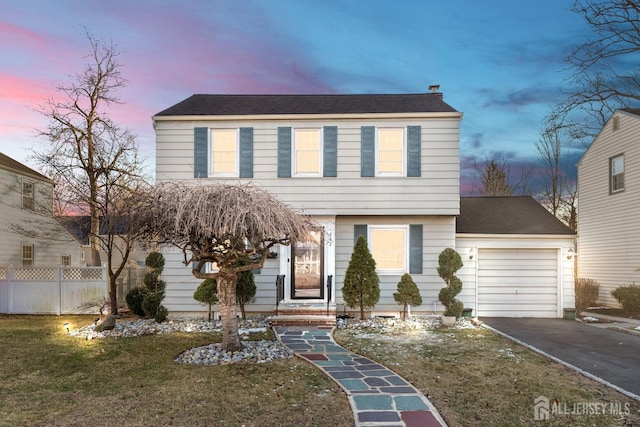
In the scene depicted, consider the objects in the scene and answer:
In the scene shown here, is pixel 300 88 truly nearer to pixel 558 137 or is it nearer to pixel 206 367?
pixel 206 367

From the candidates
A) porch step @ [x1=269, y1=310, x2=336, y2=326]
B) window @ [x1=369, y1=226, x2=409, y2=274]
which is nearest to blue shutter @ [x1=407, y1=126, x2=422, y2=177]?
window @ [x1=369, y1=226, x2=409, y2=274]

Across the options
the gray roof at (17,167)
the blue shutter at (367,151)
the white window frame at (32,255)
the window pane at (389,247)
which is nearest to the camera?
the blue shutter at (367,151)

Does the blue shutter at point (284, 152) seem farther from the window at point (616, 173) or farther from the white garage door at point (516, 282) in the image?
the window at point (616, 173)

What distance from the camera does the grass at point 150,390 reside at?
15.4 ft

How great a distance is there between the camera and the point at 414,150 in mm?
11656

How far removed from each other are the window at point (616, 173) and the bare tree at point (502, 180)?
12.3 metres

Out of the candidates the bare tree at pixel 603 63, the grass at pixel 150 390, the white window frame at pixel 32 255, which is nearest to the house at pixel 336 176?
the grass at pixel 150 390

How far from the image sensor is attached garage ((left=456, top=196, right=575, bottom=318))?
12.4m

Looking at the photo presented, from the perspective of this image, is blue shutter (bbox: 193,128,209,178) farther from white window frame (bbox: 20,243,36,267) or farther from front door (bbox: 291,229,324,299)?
white window frame (bbox: 20,243,36,267)

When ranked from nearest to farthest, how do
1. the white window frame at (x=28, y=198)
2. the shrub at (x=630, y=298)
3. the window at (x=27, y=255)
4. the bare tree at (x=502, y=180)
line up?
the shrub at (x=630, y=298) → the window at (x=27, y=255) → the white window frame at (x=28, y=198) → the bare tree at (x=502, y=180)

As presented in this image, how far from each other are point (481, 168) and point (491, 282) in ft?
55.7

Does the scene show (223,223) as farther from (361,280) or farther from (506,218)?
(506,218)

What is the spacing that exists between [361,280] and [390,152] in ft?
11.8

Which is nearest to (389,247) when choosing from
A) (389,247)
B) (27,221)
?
(389,247)
